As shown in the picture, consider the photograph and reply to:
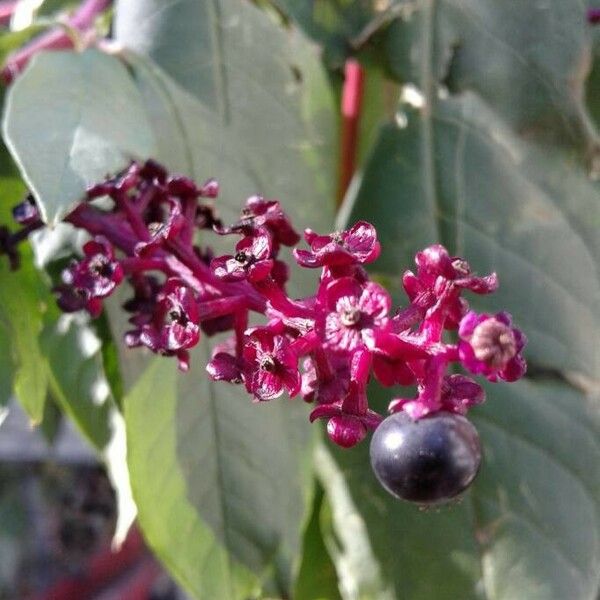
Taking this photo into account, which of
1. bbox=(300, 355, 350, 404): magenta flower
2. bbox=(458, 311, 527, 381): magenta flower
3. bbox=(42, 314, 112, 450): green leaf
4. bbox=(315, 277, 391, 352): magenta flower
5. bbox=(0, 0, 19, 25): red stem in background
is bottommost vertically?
bbox=(42, 314, 112, 450): green leaf

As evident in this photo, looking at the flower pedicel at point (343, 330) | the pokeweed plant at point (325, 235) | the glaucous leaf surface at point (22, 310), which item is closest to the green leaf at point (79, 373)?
the pokeweed plant at point (325, 235)

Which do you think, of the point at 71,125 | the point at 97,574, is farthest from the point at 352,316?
the point at 97,574

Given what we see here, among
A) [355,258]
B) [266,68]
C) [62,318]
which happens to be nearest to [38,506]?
[62,318]

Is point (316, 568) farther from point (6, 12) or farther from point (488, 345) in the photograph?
point (6, 12)

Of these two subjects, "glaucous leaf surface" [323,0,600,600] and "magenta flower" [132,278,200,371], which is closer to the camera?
"magenta flower" [132,278,200,371]

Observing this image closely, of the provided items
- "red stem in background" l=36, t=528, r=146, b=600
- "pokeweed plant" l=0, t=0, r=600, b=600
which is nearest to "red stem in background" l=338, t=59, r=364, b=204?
"pokeweed plant" l=0, t=0, r=600, b=600

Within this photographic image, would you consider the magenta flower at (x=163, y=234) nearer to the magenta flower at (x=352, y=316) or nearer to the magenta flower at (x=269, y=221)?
the magenta flower at (x=269, y=221)

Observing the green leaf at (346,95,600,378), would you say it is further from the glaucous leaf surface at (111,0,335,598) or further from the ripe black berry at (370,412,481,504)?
the ripe black berry at (370,412,481,504)
